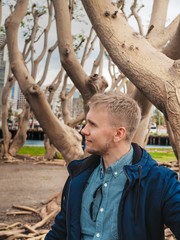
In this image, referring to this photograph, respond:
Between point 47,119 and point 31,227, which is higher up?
point 47,119

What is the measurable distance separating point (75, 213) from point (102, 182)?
218mm

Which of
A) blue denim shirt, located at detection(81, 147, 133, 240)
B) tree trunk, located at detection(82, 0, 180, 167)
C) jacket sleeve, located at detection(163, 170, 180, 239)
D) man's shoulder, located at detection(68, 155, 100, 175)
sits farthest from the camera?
tree trunk, located at detection(82, 0, 180, 167)

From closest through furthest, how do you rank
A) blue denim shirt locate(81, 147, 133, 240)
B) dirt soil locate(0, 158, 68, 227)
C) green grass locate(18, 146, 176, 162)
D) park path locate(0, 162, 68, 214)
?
blue denim shirt locate(81, 147, 133, 240), dirt soil locate(0, 158, 68, 227), park path locate(0, 162, 68, 214), green grass locate(18, 146, 176, 162)

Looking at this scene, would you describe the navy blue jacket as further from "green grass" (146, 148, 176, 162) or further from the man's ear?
"green grass" (146, 148, 176, 162)

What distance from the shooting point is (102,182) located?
1.83 m

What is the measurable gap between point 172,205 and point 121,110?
20.7 inches

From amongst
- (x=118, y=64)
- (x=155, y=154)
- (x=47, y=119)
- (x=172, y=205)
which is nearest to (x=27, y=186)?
(x=47, y=119)

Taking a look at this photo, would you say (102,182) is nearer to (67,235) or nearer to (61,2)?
(67,235)

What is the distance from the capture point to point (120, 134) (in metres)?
1.81

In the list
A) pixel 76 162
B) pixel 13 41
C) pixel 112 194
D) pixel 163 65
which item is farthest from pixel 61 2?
pixel 112 194

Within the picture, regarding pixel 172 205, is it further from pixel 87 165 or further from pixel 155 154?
pixel 155 154

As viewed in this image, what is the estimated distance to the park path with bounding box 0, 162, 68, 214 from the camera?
24.0 ft

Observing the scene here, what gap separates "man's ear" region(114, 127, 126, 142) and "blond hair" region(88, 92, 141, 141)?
0.07 ft

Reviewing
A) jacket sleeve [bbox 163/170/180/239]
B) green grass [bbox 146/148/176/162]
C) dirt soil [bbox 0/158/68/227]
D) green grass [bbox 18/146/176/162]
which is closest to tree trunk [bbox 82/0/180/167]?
jacket sleeve [bbox 163/170/180/239]
